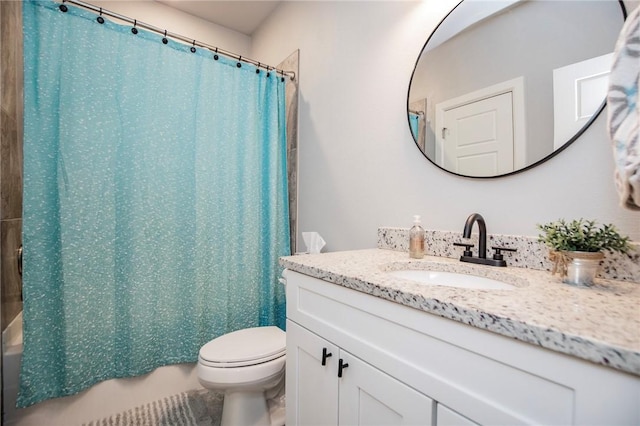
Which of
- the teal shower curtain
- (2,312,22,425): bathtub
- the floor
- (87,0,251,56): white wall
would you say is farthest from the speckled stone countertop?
(87,0,251,56): white wall

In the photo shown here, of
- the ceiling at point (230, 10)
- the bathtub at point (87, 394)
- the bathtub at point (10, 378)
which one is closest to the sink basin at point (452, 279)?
the bathtub at point (87, 394)

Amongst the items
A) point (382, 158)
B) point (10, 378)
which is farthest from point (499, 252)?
point (10, 378)

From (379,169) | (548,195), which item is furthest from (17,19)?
(548,195)

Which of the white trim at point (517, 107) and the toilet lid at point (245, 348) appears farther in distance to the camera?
the toilet lid at point (245, 348)

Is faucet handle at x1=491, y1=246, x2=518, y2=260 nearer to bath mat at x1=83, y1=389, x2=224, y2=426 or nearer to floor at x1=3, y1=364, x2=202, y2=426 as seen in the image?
bath mat at x1=83, y1=389, x2=224, y2=426

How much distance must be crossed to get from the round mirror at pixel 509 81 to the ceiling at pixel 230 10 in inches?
67.6

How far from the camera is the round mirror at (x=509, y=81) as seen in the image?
0.80 metres

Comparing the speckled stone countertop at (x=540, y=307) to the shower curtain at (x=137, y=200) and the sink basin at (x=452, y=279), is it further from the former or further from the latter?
the shower curtain at (x=137, y=200)

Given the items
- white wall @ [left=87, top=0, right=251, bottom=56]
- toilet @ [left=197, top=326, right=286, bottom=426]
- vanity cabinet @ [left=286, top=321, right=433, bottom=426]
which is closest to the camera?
vanity cabinet @ [left=286, top=321, right=433, bottom=426]

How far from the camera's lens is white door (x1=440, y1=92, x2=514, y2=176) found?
96cm

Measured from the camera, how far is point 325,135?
1731mm

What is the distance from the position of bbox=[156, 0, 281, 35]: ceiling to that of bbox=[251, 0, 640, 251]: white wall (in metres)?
0.25

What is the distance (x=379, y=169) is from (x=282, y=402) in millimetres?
1379

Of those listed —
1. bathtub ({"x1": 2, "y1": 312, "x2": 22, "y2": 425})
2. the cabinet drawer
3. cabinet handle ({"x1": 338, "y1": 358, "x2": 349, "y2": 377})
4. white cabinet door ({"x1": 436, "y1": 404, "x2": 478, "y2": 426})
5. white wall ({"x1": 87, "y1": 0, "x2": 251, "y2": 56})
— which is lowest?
bathtub ({"x1": 2, "y1": 312, "x2": 22, "y2": 425})
